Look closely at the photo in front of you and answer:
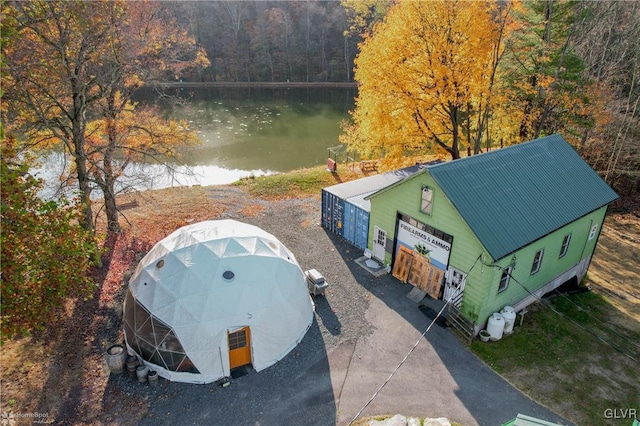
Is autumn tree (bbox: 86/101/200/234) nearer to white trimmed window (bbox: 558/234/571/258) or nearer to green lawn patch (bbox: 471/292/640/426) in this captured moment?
green lawn patch (bbox: 471/292/640/426)

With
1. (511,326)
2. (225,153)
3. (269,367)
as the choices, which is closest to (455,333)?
(511,326)

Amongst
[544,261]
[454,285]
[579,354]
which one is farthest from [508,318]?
[544,261]

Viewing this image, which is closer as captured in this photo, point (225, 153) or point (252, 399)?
point (252, 399)

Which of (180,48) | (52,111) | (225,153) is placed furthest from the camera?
(225,153)

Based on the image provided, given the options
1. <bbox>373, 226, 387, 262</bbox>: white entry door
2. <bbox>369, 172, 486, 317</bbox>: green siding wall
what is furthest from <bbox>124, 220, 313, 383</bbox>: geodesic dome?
<bbox>369, 172, 486, 317</bbox>: green siding wall

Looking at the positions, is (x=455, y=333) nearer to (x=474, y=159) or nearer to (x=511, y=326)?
Answer: (x=511, y=326)

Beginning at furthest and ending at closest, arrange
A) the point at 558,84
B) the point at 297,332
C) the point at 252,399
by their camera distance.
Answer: the point at 558,84 < the point at 297,332 < the point at 252,399

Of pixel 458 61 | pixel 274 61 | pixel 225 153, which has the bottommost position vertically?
pixel 225 153
